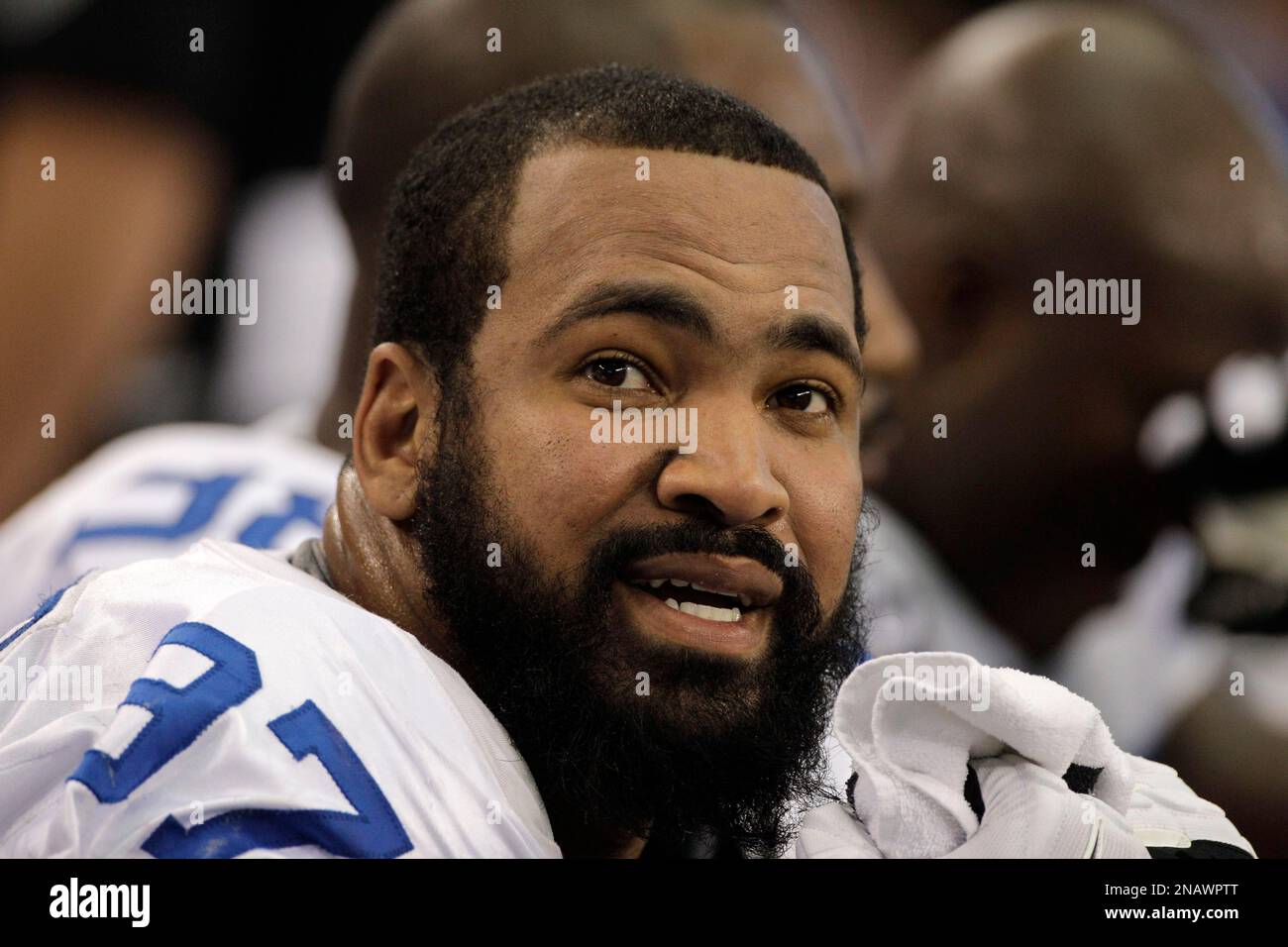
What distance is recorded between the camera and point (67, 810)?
112 centimetres

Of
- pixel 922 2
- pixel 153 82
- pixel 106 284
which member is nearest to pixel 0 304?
pixel 106 284

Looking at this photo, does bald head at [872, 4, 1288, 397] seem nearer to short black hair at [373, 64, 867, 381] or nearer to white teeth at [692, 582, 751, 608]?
short black hair at [373, 64, 867, 381]

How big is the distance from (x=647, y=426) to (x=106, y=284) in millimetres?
1941

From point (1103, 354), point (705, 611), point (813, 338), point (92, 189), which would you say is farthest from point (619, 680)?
point (1103, 354)

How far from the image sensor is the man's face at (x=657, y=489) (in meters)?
1.41

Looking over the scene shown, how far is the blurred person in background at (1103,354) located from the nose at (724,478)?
1.88 m

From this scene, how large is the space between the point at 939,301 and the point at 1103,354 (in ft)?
1.25

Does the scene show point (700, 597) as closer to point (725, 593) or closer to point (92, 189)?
point (725, 593)

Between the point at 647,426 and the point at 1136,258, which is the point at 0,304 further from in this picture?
the point at 1136,258

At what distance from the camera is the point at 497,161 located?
1635 millimetres

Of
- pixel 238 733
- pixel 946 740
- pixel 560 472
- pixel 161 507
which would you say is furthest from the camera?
pixel 161 507

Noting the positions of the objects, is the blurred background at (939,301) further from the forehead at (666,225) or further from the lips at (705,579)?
the lips at (705,579)

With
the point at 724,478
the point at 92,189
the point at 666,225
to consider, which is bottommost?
the point at 724,478

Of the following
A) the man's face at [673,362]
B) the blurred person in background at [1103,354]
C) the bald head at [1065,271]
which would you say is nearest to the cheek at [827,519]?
the man's face at [673,362]
